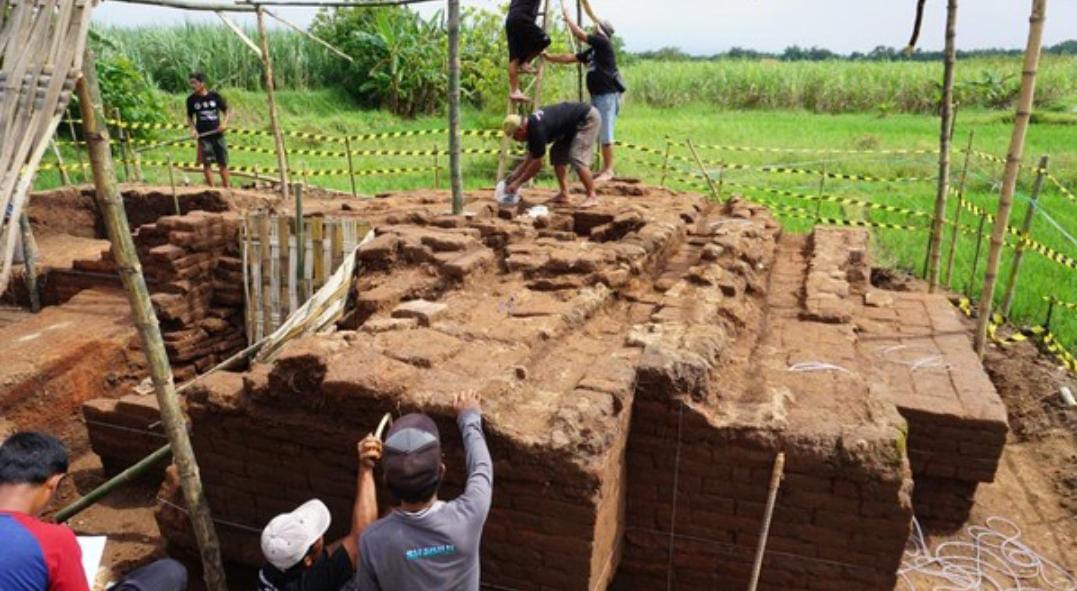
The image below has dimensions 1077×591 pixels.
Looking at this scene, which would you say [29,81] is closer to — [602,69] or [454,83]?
[454,83]

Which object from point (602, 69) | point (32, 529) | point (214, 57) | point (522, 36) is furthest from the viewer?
point (214, 57)

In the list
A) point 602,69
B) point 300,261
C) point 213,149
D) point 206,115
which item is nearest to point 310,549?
point 300,261

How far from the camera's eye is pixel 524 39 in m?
6.88

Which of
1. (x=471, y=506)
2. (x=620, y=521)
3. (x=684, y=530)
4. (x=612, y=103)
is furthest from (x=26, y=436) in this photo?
(x=612, y=103)

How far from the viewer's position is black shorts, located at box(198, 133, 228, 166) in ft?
33.0

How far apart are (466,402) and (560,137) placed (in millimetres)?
4071

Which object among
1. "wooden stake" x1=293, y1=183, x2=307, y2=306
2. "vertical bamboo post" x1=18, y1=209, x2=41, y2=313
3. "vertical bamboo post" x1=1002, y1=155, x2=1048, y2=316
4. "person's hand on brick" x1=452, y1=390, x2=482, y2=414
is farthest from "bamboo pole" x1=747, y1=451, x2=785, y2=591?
"vertical bamboo post" x1=18, y1=209, x2=41, y2=313

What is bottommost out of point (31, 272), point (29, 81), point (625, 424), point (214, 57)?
point (31, 272)

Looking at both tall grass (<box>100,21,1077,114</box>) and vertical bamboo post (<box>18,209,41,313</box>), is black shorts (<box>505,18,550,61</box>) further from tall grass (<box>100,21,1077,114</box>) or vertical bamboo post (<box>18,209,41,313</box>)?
tall grass (<box>100,21,1077,114</box>)

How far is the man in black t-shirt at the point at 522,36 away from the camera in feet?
22.3

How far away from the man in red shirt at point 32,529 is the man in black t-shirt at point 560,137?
4.50m

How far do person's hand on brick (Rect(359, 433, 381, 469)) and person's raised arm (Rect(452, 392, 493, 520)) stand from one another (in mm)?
345

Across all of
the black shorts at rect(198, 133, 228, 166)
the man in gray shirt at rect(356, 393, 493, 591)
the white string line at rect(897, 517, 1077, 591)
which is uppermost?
the black shorts at rect(198, 133, 228, 166)

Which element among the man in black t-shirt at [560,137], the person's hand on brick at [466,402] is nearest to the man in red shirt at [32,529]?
the person's hand on brick at [466,402]
